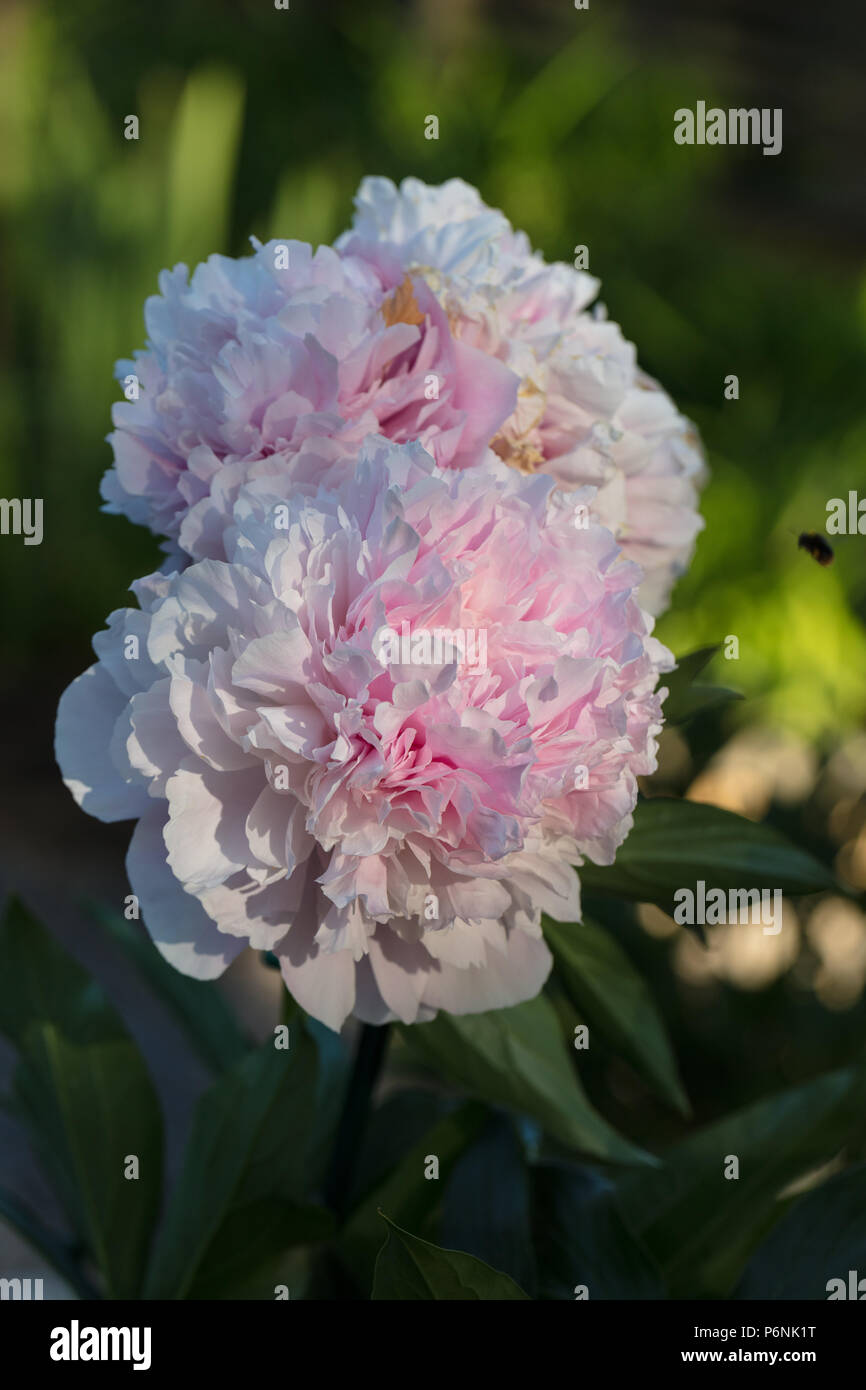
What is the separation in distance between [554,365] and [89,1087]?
47 centimetres

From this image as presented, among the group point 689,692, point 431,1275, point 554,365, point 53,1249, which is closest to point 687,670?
point 689,692

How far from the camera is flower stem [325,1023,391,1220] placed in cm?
61

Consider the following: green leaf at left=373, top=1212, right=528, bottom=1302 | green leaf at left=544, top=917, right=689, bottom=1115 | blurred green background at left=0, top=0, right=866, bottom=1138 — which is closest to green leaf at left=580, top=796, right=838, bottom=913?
green leaf at left=544, top=917, right=689, bottom=1115

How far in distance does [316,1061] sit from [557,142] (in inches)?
100.0

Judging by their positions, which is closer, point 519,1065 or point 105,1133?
point 519,1065

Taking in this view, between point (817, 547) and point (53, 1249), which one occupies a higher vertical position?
point (817, 547)

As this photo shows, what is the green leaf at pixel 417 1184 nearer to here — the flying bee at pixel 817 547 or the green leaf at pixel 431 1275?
the green leaf at pixel 431 1275

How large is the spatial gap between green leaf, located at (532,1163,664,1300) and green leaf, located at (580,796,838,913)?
0.19 meters

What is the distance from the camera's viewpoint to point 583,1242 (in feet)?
2.19

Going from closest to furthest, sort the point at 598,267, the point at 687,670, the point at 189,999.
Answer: the point at 687,670, the point at 189,999, the point at 598,267

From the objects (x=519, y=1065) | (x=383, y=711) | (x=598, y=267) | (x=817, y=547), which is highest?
(x=598, y=267)

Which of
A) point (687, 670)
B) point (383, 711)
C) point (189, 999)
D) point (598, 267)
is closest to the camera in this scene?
point (383, 711)

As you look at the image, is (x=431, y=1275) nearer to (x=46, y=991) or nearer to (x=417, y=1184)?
(x=417, y=1184)

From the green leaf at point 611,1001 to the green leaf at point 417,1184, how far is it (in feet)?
0.36
